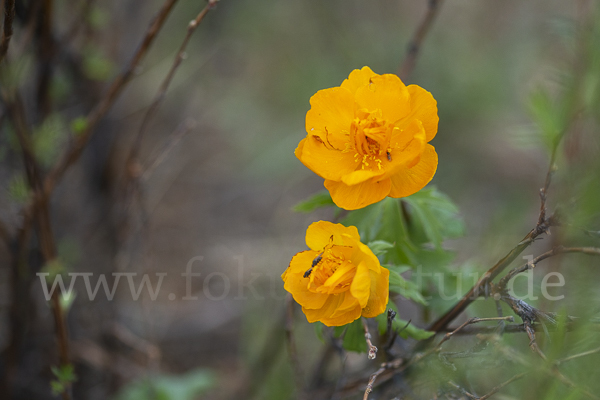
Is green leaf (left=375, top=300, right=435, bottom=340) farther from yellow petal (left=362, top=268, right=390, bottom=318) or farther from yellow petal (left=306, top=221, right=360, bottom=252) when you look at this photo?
yellow petal (left=306, top=221, right=360, bottom=252)

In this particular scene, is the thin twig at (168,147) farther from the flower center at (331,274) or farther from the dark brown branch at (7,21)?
the flower center at (331,274)

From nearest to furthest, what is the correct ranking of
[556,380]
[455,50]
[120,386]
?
[556,380], [120,386], [455,50]

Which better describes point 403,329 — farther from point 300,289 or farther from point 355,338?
point 300,289

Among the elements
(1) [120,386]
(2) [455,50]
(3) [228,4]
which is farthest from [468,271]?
(2) [455,50]

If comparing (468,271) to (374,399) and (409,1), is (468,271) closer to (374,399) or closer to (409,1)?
(374,399)

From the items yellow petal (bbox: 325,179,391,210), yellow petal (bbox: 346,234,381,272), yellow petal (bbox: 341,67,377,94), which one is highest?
yellow petal (bbox: 341,67,377,94)

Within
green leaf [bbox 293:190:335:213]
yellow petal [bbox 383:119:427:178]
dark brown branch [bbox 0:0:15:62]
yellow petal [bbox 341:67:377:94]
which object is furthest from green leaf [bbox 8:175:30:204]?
yellow petal [bbox 383:119:427:178]

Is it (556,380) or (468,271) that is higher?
(556,380)

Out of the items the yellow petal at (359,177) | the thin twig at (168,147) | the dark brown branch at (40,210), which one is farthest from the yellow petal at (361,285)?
the dark brown branch at (40,210)

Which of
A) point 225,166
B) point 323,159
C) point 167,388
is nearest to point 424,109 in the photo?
point 323,159
